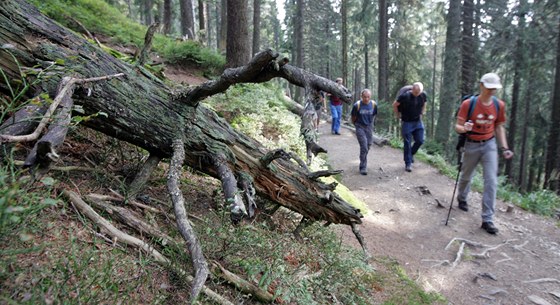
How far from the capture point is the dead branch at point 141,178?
9.47ft

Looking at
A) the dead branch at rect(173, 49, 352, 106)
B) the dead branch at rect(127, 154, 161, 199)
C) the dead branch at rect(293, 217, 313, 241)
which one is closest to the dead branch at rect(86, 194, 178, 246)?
the dead branch at rect(127, 154, 161, 199)

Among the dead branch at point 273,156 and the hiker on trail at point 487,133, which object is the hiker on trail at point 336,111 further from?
the dead branch at point 273,156

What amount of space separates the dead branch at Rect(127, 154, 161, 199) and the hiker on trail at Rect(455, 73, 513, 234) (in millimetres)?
5454

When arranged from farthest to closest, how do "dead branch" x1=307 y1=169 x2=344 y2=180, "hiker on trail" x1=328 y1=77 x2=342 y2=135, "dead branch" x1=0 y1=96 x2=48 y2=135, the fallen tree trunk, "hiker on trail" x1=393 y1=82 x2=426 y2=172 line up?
"hiker on trail" x1=328 y1=77 x2=342 y2=135 → "hiker on trail" x1=393 y1=82 x2=426 y2=172 → "dead branch" x1=307 y1=169 x2=344 y2=180 → the fallen tree trunk → "dead branch" x1=0 y1=96 x2=48 y2=135

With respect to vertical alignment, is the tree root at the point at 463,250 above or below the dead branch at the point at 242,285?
below

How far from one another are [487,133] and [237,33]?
253 inches

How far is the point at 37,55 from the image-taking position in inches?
107

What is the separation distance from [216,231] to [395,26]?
1064 inches

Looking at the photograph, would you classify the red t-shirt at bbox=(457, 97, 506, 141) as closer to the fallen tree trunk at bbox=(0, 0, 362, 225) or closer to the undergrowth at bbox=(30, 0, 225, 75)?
the fallen tree trunk at bbox=(0, 0, 362, 225)

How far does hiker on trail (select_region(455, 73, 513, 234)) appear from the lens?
19.5 ft

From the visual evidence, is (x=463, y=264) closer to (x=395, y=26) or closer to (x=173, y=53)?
(x=173, y=53)

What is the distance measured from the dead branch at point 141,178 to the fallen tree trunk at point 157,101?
8 centimetres

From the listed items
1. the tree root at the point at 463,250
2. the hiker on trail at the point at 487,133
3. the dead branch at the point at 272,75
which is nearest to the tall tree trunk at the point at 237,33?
the hiker on trail at the point at 487,133

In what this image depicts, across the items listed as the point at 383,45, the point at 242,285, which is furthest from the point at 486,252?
the point at 383,45
